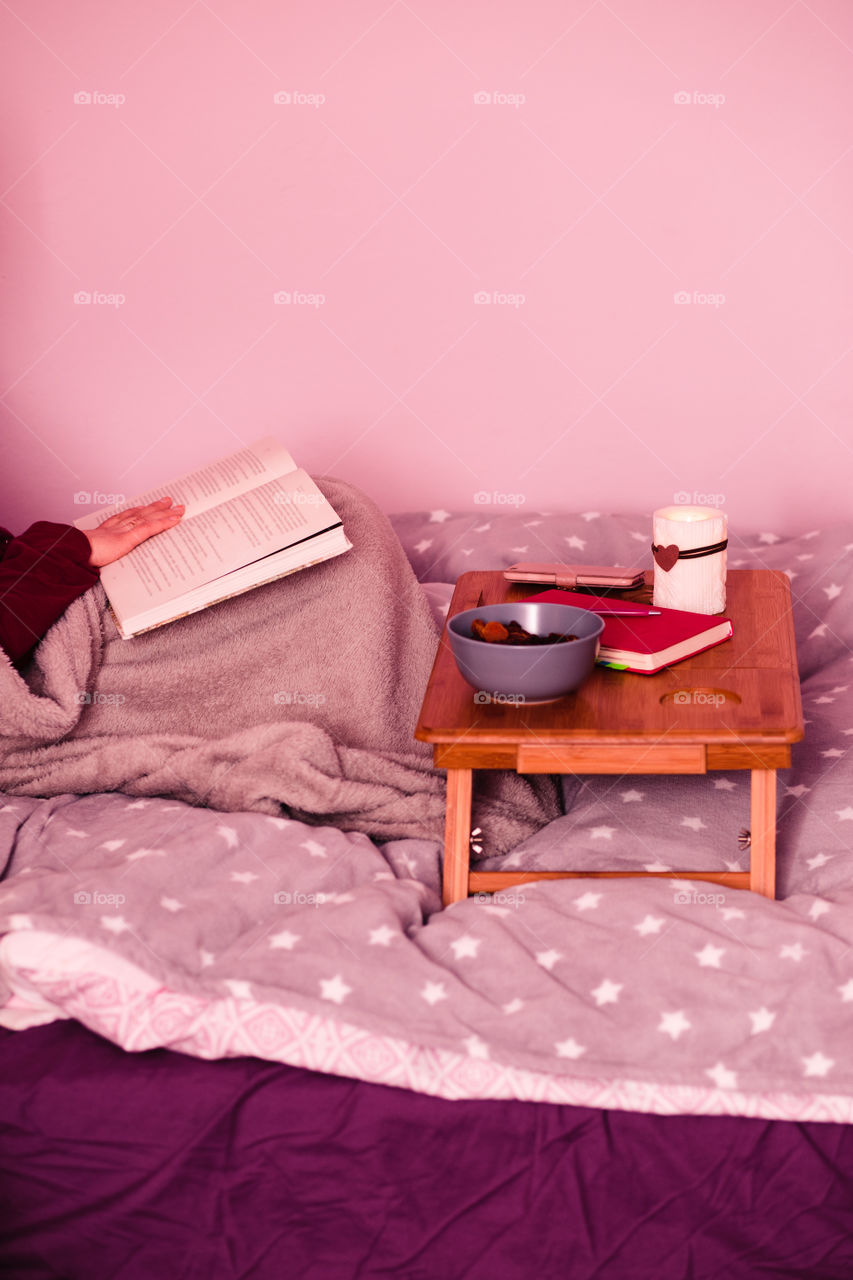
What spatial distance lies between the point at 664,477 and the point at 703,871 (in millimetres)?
1041

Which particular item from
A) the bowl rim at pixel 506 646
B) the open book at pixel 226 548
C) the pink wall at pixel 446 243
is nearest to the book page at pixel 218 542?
the open book at pixel 226 548

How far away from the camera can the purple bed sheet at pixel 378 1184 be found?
0.91 metres

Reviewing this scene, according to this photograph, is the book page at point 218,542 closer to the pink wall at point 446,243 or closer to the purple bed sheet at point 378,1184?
the purple bed sheet at point 378,1184

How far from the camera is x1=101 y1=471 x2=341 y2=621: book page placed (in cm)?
129

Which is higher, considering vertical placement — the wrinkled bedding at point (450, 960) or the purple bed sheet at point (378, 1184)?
the wrinkled bedding at point (450, 960)

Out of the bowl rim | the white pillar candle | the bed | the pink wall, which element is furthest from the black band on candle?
the pink wall

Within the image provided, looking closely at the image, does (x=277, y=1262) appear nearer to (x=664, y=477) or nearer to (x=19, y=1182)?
(x=19, y=1182)

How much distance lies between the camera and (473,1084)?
929 mm

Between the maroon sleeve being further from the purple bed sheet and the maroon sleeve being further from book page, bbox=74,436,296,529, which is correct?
the purple bed sheet

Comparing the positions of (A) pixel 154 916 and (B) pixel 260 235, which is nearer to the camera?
(A) pixel 154 916

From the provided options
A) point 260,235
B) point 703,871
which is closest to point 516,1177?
point 703,871

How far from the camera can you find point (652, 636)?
118 cm

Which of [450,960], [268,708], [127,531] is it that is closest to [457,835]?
[450,960]

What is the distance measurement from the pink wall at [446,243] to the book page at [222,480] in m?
0.57
